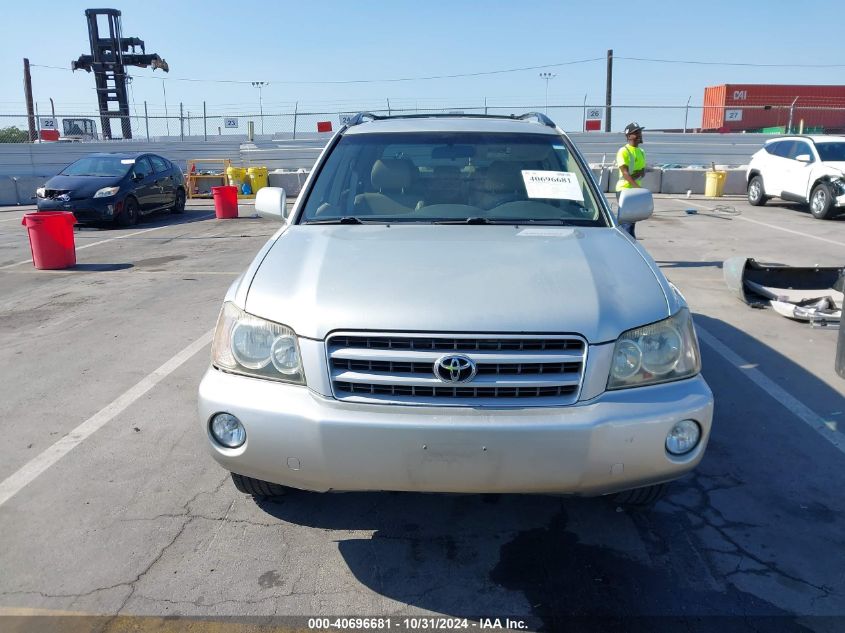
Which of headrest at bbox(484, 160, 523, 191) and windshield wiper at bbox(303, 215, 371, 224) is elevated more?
headrest at bbox(484, 160, 523, 191)

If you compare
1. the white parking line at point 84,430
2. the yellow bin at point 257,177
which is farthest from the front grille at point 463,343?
the yellow bin at point 257,177

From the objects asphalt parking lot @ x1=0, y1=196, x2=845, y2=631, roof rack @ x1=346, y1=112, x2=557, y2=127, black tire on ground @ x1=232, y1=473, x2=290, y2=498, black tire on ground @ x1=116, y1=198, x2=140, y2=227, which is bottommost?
asphalt parking lot @ x1=0, y1=196, x2=845, y2=631

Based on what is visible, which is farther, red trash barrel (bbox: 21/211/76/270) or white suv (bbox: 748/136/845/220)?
white suv (bbox: 748/136/845/220)

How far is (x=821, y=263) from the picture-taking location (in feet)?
32.6

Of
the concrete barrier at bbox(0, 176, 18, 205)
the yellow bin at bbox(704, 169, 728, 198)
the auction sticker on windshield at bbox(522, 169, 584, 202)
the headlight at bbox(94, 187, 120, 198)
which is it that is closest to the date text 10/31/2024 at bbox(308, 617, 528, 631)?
the auction sticker on windshield at bbox(522, 169, 584, 202)

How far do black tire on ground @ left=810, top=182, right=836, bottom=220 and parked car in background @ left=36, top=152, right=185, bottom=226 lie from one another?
14463 millimetres

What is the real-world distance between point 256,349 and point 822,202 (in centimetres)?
1496

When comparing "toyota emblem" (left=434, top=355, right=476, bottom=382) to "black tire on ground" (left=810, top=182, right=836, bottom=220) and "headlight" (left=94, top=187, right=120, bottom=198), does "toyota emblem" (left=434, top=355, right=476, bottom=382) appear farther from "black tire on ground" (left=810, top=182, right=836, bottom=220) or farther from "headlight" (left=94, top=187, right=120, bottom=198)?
"black tire on ground" (left=810, top=182, right=836, bottom=220)

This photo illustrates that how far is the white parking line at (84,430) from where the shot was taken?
3727mm

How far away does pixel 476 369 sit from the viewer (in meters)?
2.61

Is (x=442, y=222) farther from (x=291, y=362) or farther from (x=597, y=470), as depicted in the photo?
(x=597, y=470)

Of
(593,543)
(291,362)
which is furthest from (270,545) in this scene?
(593,543)

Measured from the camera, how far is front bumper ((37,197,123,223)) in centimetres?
1396

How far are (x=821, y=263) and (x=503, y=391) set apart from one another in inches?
359
